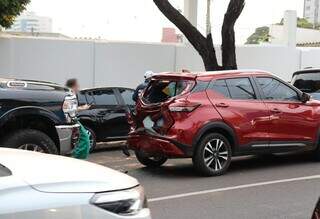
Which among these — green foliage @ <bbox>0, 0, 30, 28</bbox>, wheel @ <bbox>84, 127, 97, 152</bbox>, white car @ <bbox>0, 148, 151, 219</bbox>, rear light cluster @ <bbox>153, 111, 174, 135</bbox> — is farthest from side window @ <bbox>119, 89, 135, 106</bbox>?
white car @ <bbox>0, 148, 151, 219</bbox>

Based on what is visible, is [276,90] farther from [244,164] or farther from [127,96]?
[127,96]

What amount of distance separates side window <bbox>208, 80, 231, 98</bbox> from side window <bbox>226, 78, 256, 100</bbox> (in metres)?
0.08

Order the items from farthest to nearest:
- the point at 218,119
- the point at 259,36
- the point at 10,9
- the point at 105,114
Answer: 1. the point at 259,36
2. the point at 10,9
3. the point at 105,114
4. the point at 218,119

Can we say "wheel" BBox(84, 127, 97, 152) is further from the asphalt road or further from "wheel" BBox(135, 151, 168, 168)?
"wheel" BBox(135, 151, 168, 168)

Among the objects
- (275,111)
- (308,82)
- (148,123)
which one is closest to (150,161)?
(148,123)

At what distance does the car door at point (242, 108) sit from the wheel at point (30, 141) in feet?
9.21

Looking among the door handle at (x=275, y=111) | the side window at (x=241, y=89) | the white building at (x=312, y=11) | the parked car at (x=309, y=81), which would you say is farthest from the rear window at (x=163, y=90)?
the white building at (x=312, y=11)

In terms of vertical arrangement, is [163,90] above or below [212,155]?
above

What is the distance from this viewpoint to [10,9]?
1461cm

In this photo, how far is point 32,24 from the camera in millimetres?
30922

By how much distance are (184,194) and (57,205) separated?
17.0 feet

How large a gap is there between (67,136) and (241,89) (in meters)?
3.23

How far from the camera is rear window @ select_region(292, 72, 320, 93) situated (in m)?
13.0

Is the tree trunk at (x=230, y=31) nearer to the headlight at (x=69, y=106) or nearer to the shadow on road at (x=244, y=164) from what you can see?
the shadow on road at (x=244, y=164)
